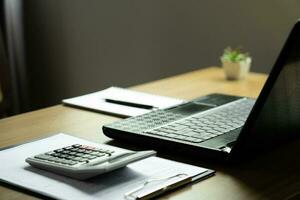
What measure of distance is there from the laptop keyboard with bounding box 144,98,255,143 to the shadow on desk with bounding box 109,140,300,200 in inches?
1.5

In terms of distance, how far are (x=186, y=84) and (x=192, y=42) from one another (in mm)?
698

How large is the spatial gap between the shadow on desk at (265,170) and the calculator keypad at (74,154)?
14cm

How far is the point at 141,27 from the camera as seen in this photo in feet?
8.79

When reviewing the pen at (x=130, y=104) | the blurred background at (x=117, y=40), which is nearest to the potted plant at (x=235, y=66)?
the blurred background at (x=117, y=40)

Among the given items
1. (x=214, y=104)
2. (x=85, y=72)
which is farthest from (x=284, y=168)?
(x=85, y=72)

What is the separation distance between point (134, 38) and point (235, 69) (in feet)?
2.89

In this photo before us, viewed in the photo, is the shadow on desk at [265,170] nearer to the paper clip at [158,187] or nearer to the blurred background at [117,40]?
the paper clip at [158,187]

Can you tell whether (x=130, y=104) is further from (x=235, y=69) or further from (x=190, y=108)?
(x=235, y=69)

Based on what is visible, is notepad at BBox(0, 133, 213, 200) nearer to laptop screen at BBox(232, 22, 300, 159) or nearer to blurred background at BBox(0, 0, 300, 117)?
laptop screen at BBox(232, 22, 300, 159)

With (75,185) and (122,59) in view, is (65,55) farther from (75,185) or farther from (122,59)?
(75,185)

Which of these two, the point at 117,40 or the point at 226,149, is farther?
the point at 117,40

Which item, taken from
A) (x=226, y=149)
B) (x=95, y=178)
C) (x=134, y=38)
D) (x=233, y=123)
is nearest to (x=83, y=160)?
(x=95, y=178)

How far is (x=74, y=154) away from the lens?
1073 millimetres

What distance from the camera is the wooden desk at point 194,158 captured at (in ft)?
3.25
